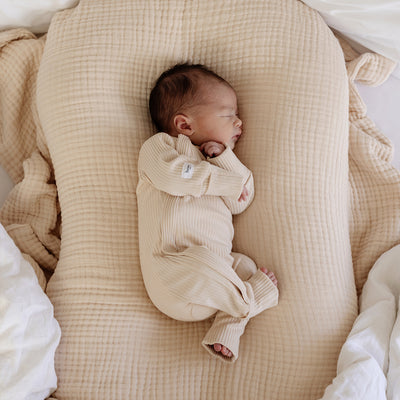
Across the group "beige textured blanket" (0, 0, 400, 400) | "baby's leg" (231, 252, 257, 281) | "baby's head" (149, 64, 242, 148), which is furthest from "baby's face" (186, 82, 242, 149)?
"baby's leg" (231, 252, 257, 281)

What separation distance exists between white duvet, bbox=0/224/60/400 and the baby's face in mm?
525

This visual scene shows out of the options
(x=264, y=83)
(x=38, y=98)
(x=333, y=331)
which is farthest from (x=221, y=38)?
(x=333, y=331)

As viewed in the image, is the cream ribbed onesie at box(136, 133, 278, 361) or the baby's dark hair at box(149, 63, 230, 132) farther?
the baby's dark hair at box(149, 63, 230, 132)

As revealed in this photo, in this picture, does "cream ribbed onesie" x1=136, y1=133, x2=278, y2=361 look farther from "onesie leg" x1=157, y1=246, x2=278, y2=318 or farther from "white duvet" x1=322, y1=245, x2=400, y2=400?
"white duvet" x1=322, y1=245, x2=400, y2=400

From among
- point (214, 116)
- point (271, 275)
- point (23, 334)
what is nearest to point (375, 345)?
point (271, 275)

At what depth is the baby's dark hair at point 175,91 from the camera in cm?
142

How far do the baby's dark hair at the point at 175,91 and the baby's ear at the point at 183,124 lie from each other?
17 mm

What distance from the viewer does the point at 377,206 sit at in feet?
5.12

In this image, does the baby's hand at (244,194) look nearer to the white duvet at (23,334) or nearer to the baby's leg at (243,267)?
the baby's leg at (243,267)

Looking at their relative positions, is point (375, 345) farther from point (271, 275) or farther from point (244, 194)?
point (244, 194)

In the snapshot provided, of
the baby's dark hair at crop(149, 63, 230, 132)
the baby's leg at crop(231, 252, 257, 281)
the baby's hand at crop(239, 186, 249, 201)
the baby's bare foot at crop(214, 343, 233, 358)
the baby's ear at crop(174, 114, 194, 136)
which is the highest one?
the baby's dark hair at crop(149, 63, 230, 132)

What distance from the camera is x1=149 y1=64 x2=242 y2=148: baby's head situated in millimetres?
1416

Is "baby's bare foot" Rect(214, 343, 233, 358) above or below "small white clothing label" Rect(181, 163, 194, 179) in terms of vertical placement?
below

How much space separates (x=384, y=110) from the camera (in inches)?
68.2
